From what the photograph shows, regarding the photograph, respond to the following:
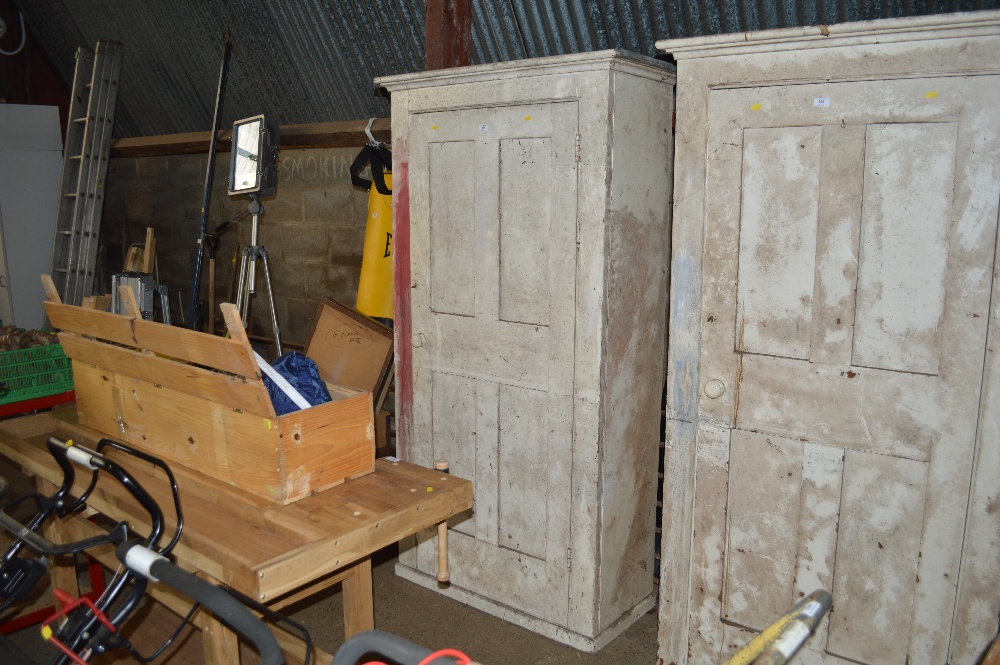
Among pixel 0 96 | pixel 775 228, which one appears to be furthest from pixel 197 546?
pixel 0 96

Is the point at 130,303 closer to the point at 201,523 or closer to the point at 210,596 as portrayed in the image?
the point at 201,523

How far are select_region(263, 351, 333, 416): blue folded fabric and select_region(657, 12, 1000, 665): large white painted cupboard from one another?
3.64 feet

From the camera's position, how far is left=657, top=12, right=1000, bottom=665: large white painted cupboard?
195 cm

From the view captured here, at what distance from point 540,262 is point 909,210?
45.0 inches

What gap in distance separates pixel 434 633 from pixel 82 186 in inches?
175

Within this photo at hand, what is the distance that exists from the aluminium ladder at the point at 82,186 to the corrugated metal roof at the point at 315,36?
242 millimetres

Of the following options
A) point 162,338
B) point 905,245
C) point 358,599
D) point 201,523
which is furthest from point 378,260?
point 905,245

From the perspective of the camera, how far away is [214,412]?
2.02m

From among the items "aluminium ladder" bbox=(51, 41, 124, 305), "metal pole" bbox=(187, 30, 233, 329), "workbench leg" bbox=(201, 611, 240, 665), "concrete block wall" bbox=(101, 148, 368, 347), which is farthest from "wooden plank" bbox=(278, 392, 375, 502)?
"aluminium ladder" bbox=(51, 41, 124, 305)

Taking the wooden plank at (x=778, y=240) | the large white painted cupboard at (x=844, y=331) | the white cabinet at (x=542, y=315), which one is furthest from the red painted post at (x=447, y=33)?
the wooden plank at (x=778, y=240)

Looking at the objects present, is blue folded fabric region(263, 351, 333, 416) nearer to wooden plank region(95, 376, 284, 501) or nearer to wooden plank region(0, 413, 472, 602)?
wooden plank region(95, 376, 284, 501)

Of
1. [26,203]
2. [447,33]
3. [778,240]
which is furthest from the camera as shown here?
[26,203]

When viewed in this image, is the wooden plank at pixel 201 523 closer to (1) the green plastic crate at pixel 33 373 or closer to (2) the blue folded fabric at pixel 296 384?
A: (2) the blue folded fabric at pixel 296 384

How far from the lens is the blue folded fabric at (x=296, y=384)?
1984 mm
